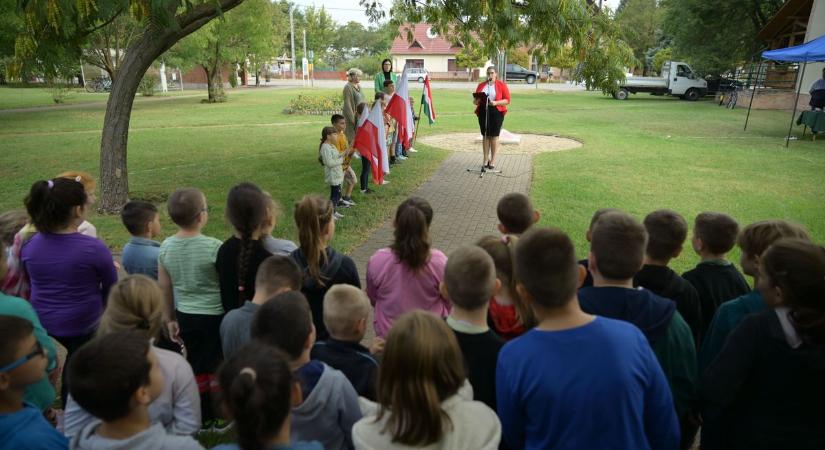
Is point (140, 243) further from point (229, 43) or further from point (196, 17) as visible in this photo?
point (229, 43)

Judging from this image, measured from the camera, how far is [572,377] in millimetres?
1886

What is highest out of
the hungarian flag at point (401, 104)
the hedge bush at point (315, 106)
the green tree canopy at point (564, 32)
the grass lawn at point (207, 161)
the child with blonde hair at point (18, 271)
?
the green tree canopy at point (564, 32)

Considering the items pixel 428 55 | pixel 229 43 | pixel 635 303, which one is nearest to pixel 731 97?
pixel 229 43

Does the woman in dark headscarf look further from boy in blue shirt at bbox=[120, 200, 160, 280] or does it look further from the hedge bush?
the hedge bush

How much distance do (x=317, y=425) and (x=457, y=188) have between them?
8.19 metres

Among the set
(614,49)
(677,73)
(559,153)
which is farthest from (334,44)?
(614,49)

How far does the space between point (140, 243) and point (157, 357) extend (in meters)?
1.57

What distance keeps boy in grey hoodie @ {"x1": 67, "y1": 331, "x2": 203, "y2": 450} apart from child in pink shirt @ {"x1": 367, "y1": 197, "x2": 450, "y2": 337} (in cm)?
146

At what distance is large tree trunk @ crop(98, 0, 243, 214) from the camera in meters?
8.10

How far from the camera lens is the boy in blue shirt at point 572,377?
1893mm

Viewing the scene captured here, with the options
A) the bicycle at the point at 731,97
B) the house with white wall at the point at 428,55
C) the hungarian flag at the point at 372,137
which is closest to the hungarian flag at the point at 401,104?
the hungarian flag at the point at 372,137

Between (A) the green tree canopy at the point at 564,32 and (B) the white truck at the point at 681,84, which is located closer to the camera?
(A) the green tree canopy at the point at 564,32

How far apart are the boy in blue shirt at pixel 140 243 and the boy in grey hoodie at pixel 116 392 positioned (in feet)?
5.94

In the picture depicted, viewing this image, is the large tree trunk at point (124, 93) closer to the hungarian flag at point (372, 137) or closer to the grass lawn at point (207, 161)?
the grass lawn at point (207, 161)
